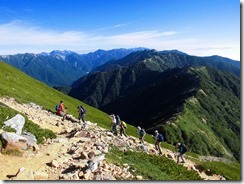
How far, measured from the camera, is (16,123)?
32.4 metres

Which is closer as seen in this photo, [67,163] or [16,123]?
[67,163]

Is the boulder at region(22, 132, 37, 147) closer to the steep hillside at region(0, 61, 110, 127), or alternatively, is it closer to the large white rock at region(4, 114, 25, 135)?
the large white rock at region(4, 114, 25, 135)

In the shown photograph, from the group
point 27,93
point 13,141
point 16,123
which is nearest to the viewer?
point 13,141

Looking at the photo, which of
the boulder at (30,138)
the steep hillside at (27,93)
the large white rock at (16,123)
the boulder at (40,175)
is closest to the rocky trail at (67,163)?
the boulder at (40,175)

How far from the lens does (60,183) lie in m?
19.5

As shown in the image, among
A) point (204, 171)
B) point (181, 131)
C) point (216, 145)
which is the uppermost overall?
point (204, 171)

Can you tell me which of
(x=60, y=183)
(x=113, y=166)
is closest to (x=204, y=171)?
(x=113, y=166)

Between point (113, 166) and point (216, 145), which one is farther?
point (216, 145)

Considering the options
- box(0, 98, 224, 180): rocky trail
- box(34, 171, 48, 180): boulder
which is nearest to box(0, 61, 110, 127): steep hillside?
box(0, 98, 224, 180): rocky trail

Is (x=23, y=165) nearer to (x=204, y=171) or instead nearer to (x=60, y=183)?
(x=60, y=183)

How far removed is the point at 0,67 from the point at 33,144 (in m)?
70.4

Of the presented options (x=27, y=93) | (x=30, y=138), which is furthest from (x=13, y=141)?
(x=27, y=93)

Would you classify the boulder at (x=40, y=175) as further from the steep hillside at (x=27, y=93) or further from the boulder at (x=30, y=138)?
the steep hillside at (x=27, y=93)

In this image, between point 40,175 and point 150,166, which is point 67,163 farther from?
point 150,166
